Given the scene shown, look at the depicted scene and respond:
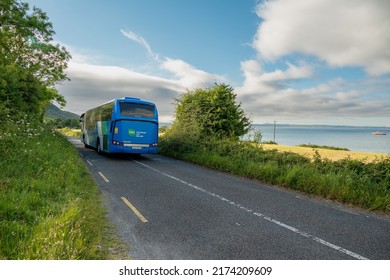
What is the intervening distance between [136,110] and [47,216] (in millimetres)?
13369

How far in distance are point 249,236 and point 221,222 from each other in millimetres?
980

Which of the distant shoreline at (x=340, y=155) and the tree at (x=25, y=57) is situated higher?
the tree at (x=25, y=57)

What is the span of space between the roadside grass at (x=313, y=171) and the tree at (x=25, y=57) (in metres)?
17.2

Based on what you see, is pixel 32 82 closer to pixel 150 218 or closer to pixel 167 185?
pixel 167 185

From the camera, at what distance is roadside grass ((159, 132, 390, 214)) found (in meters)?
8.70

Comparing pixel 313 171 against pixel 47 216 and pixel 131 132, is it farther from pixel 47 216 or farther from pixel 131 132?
pixel 131 132

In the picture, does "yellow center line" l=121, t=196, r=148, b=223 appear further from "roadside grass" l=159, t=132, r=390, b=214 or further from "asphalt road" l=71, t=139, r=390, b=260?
"roadside grass" l=159, t=132, r=390, b=214

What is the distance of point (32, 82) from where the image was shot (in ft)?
87.6

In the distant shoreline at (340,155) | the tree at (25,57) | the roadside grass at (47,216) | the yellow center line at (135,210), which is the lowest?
the yellow center line at (135,210)

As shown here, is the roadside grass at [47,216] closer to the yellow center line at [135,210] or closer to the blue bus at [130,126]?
the yellow center line at [135,210]

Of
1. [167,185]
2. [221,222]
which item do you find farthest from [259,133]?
[221,222]

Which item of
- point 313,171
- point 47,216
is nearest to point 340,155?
point 313,171

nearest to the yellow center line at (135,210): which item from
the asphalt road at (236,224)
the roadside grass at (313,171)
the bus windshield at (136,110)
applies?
the asphalt road at (236,224)

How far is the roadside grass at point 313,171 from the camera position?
8702mm
